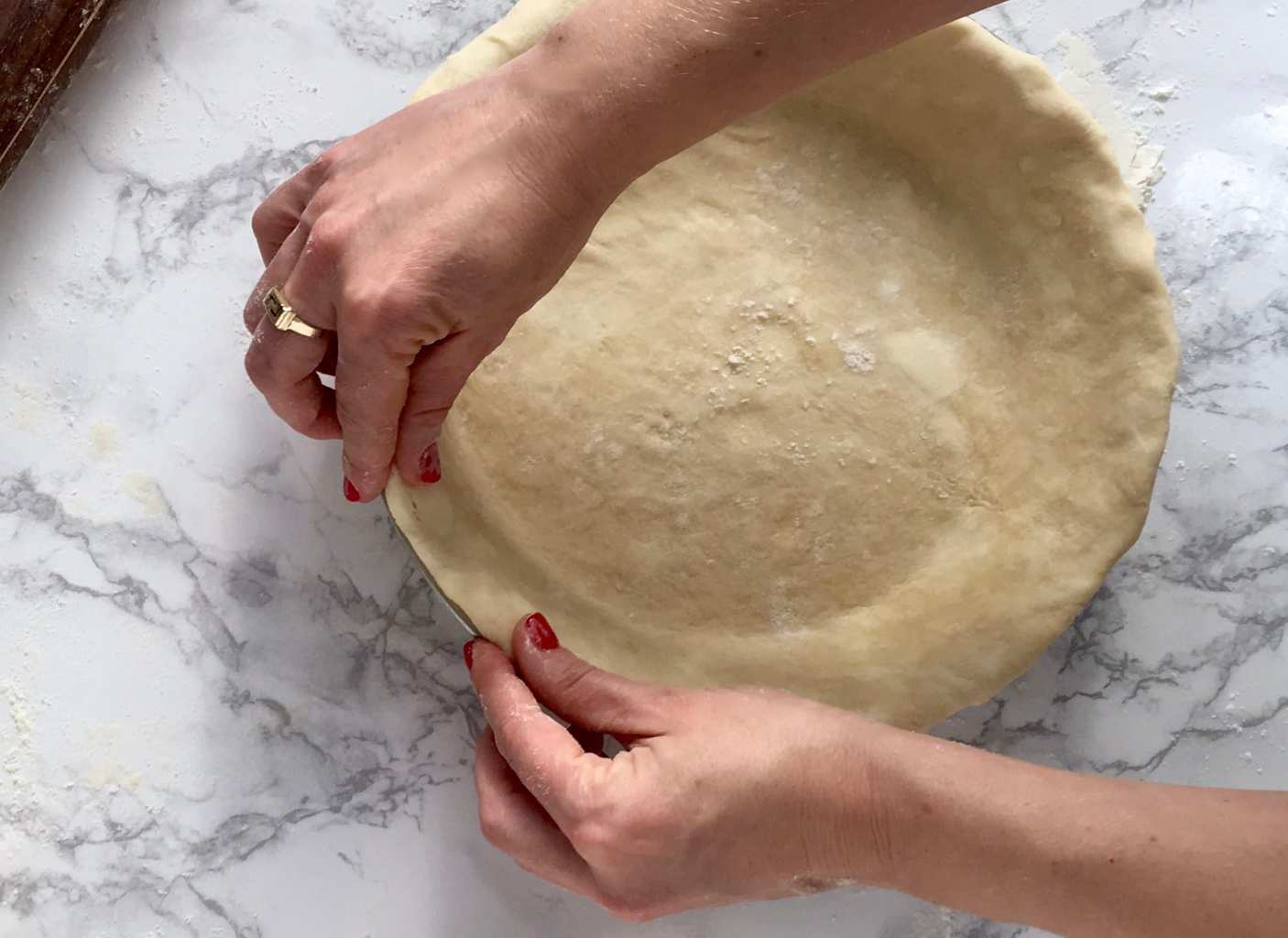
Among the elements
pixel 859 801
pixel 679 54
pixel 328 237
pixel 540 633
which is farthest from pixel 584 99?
pixel 859 801

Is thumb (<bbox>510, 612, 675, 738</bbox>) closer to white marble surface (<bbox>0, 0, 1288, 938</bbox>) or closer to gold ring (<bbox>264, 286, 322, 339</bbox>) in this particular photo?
white marble surface (<bbox>0, 0, 1288, 938</bbox>)

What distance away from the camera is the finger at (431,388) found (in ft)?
2.73

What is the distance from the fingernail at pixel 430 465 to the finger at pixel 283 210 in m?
0.21

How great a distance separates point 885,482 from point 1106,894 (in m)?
0.40

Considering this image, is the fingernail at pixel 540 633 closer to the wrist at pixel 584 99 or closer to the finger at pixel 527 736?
the finger at pixel 527 736

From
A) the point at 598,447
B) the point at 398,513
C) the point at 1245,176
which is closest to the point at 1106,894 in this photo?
the point at 598,447

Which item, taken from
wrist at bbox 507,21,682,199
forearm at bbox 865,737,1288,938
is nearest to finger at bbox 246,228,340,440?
wrist at bbox 507,21,682,199

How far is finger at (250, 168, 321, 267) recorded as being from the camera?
34.7 inches

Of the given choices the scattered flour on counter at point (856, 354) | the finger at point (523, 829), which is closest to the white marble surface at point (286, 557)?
the finger at point (523, 829)

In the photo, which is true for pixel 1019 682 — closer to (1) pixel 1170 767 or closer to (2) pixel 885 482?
(1) pixel 1170 767

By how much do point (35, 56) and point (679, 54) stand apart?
76 centimetres

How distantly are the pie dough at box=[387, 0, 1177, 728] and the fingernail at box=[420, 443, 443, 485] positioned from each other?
3cm

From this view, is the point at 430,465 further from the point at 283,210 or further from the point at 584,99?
the point at 584,99

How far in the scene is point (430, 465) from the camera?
98 centimetres
